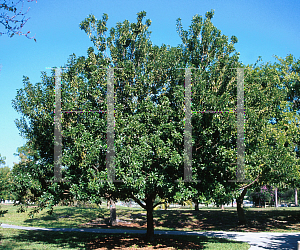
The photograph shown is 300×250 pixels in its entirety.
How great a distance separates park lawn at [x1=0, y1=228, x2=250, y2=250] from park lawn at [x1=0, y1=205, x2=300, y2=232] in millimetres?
5775

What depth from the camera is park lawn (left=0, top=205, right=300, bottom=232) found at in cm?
2266

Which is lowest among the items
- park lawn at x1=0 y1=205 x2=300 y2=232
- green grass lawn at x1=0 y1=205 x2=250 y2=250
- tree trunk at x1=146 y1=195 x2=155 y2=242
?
park lawn at x1=0 y1=205 x2=300 y2=232

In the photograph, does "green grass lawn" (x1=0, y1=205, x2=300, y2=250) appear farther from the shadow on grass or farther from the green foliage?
the green foliage

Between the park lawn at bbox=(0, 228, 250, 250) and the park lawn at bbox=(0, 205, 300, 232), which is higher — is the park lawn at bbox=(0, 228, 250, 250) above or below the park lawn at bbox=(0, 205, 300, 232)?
Result: above

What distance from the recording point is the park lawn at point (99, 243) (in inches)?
545

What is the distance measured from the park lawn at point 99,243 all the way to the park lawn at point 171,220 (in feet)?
18.9

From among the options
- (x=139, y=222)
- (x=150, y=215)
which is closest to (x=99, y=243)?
(x=150, y=215)

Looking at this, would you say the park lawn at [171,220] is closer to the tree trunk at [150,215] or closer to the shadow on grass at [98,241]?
the shadow on grass at [98,241]

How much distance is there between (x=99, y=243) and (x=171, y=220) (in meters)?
11.7

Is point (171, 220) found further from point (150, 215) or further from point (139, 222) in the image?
point (150, 215)

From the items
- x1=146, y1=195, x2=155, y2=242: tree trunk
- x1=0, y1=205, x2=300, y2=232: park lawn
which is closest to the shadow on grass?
x1=146, y1=195, x2=155, y2=242: tree trunk

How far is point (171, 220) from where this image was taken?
2541 cm

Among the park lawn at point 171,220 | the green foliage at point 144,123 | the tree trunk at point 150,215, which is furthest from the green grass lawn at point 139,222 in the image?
the green foliage at point 144,123

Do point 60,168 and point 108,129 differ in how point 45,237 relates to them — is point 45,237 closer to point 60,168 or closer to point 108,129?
point 60,168
